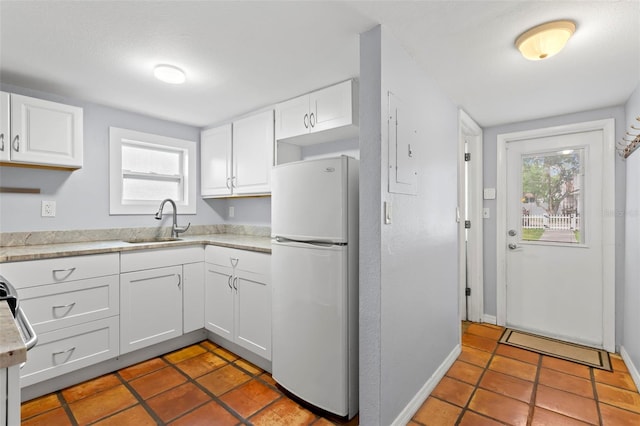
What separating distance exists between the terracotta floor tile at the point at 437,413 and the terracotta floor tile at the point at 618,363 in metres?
1.50

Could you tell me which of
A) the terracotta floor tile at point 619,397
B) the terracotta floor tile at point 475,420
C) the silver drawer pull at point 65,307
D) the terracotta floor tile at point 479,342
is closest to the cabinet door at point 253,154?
the silver drawer pull at point 65,307

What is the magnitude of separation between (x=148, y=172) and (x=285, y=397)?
2509mm

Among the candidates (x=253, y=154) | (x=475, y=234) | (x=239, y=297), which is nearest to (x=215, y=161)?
(x=253, y=154)

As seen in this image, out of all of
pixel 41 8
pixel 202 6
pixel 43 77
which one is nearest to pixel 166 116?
pixel 43 77

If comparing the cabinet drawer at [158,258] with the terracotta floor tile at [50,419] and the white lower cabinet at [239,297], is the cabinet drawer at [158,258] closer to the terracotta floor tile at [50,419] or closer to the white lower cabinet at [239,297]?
the white lower cabinet at [239,297]

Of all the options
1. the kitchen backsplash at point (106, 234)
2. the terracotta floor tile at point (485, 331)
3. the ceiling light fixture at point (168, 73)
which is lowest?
the terracotta floor tile at point (485, 331)

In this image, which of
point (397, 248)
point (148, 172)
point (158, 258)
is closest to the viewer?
point (397, 248)

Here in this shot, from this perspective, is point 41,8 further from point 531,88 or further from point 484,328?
point 484,328

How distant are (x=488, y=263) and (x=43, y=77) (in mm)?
4184

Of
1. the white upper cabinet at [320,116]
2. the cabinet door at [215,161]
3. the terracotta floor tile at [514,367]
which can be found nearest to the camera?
the white upper cabinet at [320,116]

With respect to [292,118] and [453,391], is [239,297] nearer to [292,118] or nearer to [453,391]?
[292,118]

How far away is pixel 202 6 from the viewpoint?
1.48m

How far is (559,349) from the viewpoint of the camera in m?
2.78

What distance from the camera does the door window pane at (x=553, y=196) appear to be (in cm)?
289
